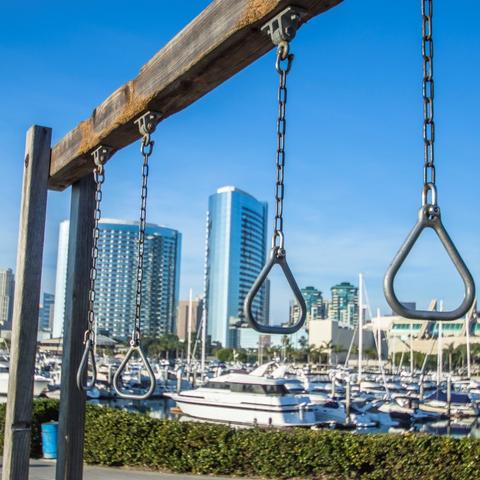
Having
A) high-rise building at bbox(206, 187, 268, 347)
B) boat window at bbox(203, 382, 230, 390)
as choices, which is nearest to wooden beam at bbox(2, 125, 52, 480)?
boat window at bbox(203, 382, 230, 390)

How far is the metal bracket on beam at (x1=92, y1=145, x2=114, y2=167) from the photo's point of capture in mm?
5621

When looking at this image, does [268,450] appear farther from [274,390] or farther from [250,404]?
[274,390]

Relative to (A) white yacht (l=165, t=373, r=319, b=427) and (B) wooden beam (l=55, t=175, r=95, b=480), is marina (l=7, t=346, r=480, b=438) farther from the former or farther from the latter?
(B) wooden beam (l=55, t=175, r=95, b=480)

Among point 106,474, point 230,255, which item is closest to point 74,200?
point 106,474

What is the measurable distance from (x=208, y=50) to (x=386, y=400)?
37.7 metres

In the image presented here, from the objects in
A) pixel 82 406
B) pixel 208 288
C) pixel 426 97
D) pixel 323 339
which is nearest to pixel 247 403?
pixel 82 406

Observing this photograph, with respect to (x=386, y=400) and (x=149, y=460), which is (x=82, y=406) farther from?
(x=386, y=400)

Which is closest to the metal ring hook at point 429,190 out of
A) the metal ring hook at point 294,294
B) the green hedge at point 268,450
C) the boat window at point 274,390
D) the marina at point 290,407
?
the metal ring hook at point 294,294

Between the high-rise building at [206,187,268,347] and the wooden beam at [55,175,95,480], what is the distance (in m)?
156

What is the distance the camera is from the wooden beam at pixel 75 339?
20.7 feet

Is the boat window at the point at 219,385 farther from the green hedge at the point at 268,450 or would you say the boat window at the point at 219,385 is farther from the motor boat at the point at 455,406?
the green hedge at the point at 268,450

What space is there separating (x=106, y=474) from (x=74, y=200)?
18.3 feet

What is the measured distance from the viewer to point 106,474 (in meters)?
10.5

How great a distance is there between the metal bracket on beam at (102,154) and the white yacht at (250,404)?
21.2m
